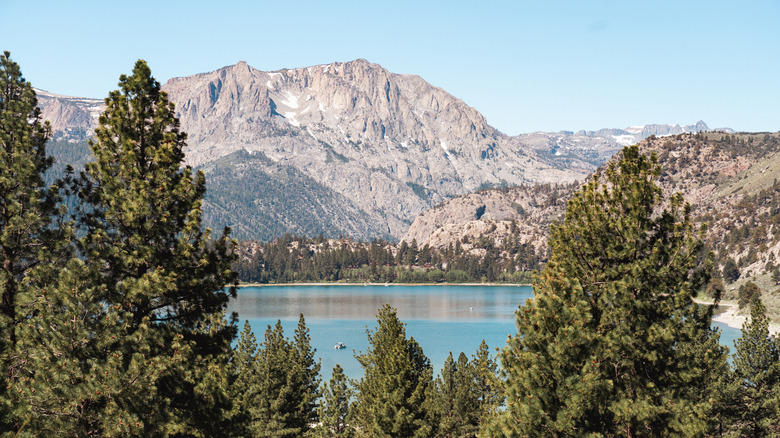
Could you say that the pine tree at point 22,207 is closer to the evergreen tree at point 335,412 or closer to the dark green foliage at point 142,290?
the dark green foliage at point 142,290

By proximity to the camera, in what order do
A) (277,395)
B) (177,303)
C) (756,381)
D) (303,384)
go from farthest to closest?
(303,384) < (277,395) < (756,381) < (177,303)

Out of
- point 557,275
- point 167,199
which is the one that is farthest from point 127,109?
point 557,275

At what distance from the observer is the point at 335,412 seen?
5434cm

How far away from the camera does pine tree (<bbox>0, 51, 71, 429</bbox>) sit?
19.0 metres

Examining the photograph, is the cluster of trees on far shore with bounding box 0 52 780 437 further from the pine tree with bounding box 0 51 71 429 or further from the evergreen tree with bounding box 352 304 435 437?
the evergreen tree with bounding box 352 304 435 437

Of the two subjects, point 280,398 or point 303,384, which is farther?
point 303,384

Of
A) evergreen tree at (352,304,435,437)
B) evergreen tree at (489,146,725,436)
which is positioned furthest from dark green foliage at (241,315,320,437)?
evergreen tree at (489,146,725,436)

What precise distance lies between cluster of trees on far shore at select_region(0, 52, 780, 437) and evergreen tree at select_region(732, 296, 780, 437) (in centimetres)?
2508

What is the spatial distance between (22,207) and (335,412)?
128 feet

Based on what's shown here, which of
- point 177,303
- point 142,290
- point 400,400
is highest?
point 142,290

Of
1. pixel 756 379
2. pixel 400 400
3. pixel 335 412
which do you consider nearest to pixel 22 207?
pixel 400 400

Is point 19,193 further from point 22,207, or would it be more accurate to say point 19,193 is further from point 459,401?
point 459,401

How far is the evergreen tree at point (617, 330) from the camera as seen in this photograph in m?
20.8

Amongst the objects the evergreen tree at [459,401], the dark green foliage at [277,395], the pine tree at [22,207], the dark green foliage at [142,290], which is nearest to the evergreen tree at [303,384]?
the dark green foliage at [277,395]
